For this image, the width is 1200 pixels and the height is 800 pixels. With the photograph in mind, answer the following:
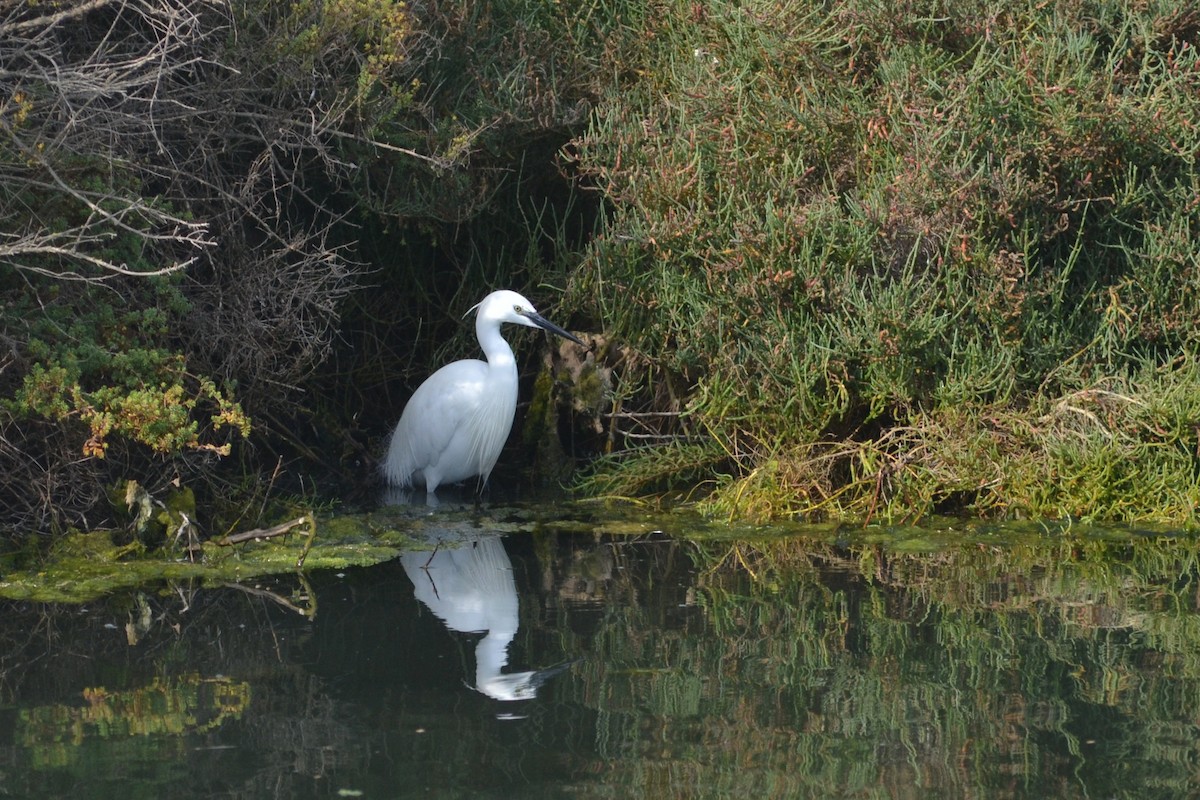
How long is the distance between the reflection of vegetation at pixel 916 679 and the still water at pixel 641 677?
0.4 inches

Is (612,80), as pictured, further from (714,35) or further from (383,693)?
(383,693)

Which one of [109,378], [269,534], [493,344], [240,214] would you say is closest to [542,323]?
[493,344]

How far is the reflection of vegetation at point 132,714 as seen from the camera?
3518mm

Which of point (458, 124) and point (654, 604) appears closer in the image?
point (654, 604)

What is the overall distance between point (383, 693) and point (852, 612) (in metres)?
1.65

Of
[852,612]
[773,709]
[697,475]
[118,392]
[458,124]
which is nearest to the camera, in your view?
[773,709]

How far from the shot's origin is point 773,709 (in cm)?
372

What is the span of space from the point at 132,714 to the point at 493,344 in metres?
3.82

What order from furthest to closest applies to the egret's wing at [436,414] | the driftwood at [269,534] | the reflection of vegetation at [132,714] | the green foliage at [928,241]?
the egret's wing at [436,414], the green foliage at [928,241], the driftwood at [269,534], the reflection of vegetation at [132,714]

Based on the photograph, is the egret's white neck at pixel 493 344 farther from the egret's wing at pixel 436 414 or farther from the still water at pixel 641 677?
the still water at pixel 641 677

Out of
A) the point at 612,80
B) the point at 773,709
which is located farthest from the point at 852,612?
the point at 612,80

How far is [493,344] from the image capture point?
24.1 ft

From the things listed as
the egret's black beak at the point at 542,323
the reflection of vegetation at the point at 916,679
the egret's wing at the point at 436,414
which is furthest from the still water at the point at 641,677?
the egret's black beak at the point at 542,323

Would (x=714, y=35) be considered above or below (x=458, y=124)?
above
